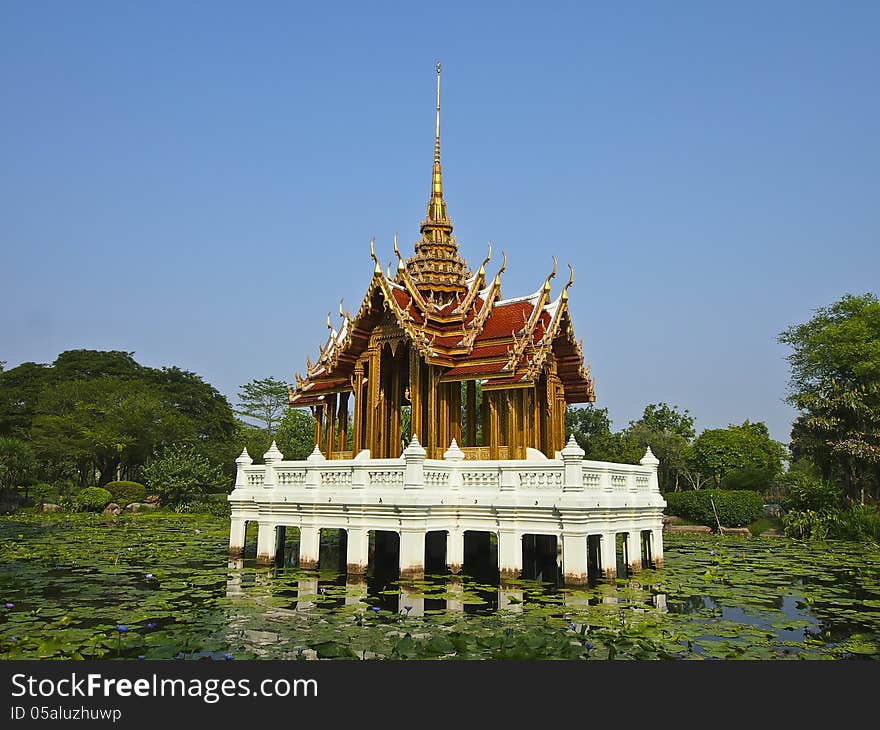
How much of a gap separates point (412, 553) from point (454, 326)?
21.8ft

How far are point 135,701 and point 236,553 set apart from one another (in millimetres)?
11784

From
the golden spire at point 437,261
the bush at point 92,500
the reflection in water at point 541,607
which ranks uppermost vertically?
the golden spire at point 437,261

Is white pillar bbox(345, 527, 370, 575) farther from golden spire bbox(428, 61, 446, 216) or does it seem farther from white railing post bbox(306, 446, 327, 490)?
golden spire bbox(428, 61, 446, 216)

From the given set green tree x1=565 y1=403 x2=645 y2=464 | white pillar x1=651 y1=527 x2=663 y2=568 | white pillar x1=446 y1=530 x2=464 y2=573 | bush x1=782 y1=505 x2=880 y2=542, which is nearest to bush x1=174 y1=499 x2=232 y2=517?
green tree x1=565 y1=403 x2=645 y2=464

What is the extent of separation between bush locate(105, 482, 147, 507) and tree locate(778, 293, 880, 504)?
31.2m

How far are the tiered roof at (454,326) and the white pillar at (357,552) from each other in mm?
4335

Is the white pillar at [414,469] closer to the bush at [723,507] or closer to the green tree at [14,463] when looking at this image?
the bush at [723,507]

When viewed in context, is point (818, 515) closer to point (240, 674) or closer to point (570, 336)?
point (570, 336)

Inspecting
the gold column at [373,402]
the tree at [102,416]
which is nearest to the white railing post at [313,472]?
the gold column at [373,402]

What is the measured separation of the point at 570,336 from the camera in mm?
18750

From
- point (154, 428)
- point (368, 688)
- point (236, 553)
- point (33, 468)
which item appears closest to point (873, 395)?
point (236, 553)

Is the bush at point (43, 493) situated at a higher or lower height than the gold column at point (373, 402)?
lower

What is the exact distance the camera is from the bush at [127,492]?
38.8 m

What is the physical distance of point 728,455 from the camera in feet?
146
